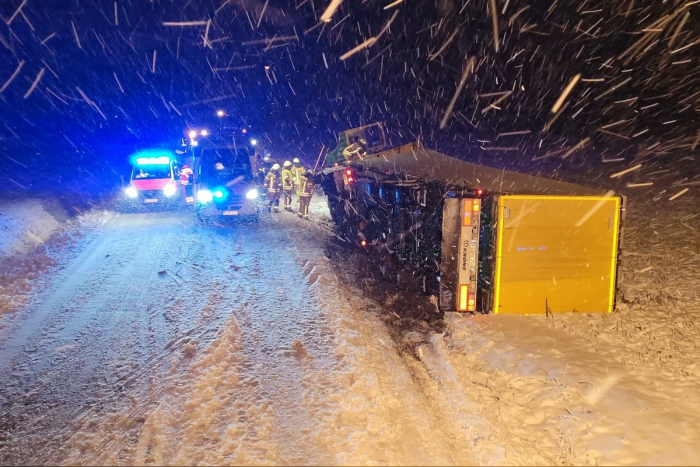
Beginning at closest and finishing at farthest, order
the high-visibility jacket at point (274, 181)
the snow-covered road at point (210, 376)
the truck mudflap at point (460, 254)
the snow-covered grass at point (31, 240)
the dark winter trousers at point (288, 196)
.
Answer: the snow-covered road at point (210, 376), the truck mudflap at point (460, 254), the snow-covered grass at point (31, 240), the high-visibility jacket at point (274, 181), the dark winter trousers at point (288, 196)

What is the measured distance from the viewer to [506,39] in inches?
1222

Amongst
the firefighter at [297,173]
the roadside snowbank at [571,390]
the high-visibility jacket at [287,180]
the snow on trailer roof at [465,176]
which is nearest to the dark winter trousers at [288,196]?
the high-visibility jacket at [287,180]

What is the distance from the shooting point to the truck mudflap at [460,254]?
6785 mm

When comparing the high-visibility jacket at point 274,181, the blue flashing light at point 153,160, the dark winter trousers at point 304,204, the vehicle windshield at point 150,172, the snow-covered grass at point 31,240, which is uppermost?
the blue flashing light at point 153,160

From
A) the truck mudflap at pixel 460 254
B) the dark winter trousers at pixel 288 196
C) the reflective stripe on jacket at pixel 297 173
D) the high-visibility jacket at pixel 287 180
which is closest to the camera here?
the truck mudflap at pixel 460 254

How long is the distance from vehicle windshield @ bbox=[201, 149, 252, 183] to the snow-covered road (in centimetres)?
643

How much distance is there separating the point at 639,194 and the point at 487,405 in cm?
1512

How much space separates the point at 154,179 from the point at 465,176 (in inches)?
512

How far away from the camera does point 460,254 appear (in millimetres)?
6832

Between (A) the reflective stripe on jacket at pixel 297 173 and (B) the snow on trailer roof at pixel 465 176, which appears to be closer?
(B) the snow on trailer roof at pixel 465 176

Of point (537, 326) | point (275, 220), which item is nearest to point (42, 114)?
point (275, 220)

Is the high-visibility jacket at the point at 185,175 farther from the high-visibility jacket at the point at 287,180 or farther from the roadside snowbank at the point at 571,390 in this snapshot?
the roadside snowbank at the point at 571,390

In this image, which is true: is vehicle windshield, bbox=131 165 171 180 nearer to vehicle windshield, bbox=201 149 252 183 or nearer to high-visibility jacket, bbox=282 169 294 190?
vehicle windshield, bbox=201 149 252 183

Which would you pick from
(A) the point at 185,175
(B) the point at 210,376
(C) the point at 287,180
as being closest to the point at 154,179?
(A) the point at 185,175
